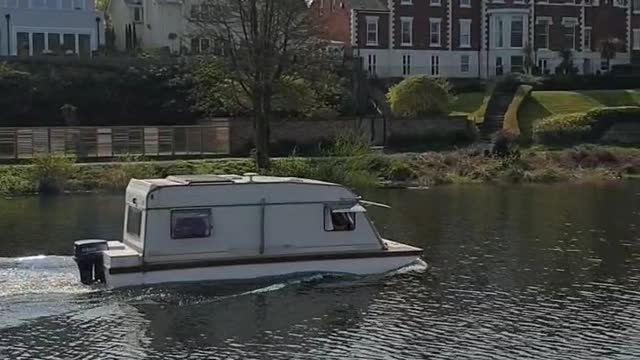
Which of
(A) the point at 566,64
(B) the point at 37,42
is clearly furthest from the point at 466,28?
(B) the point at 37,42

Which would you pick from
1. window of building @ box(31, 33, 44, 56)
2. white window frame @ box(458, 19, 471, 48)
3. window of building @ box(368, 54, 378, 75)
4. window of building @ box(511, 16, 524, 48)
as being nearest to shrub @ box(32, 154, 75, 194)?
window of building @ box(31, 33, 44, 56)

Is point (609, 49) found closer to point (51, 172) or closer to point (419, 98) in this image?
point (419, 98)

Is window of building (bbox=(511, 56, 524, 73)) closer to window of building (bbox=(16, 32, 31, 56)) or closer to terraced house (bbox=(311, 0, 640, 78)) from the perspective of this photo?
terraced house (bbox=(311, 0, 640, 78))

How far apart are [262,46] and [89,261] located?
1435 inches

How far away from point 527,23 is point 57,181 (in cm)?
5388

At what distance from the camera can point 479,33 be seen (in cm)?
10188

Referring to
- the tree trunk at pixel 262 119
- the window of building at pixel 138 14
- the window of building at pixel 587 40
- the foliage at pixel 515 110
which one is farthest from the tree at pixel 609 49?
the tree trunk at pixel 262 119

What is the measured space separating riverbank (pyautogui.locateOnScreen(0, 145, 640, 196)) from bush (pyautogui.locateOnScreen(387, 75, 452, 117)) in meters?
6.33

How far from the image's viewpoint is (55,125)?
75062 mm

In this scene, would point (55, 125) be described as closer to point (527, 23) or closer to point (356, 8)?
point (356, 8)

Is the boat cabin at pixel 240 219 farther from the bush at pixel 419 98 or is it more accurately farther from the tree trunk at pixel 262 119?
the bush at pixel 419 98

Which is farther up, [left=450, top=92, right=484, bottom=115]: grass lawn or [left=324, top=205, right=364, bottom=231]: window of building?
[left=450, top=92, right=484, bottom=115]: grass lawn

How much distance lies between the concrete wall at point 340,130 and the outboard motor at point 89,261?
3970 cm

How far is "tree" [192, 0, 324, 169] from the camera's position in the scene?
6581 centimetres
